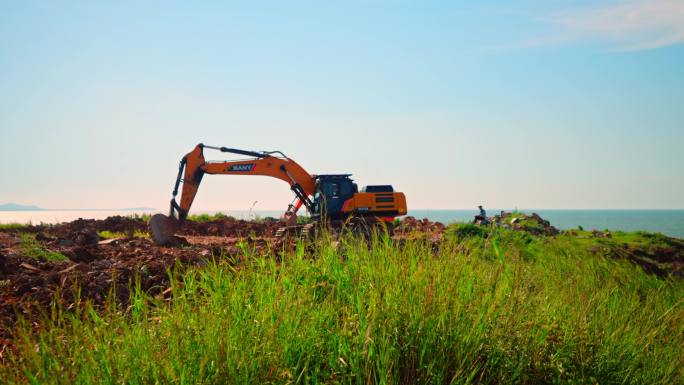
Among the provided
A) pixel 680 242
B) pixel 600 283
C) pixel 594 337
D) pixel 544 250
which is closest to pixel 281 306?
pixel 594 337

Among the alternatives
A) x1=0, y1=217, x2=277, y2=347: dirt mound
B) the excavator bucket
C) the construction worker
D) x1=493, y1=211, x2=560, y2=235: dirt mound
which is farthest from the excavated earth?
the construction worker

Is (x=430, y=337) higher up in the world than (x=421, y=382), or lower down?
higher up

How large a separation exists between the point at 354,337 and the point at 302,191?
13605 millimetres

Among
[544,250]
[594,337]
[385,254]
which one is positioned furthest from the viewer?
[544,250]

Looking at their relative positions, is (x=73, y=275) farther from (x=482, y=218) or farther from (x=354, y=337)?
(x=482, y=218)

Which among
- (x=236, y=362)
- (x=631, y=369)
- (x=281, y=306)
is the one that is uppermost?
(x=281, y=306)

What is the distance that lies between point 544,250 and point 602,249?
137cm

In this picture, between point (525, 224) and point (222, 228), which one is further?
point (222, 228)

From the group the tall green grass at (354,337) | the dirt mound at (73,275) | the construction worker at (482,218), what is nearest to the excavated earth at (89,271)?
the dirt mound at (73,275)

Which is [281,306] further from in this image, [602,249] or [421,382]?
[602,249]

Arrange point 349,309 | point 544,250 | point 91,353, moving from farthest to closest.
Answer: point 544,250
point 349,309
point 91,353

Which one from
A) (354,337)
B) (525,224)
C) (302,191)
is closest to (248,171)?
(302,191)

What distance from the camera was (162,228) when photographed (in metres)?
16.1

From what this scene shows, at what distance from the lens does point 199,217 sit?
25.5 metres
